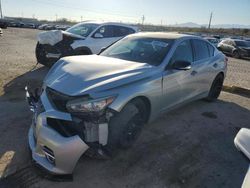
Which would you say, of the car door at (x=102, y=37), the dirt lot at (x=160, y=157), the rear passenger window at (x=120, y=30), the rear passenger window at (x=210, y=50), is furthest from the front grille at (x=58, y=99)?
the rear passenger window at (x=120, y=30)

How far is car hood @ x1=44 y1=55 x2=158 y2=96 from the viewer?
317cm

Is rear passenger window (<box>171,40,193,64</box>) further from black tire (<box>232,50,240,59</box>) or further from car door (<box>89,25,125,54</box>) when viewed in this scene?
black tire (<box>232,50,240,59</box>)

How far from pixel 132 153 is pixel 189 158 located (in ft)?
2.81

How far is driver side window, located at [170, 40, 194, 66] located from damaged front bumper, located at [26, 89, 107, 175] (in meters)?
2.08

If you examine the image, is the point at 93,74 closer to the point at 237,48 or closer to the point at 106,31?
the point at 106,31

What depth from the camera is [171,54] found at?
437 centimetres

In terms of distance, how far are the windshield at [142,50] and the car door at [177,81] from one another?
21 cm

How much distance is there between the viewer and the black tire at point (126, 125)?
3.21 m

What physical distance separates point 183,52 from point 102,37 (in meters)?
4.97

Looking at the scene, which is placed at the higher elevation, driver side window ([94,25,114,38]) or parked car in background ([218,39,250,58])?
driver side window ([94,25,114,38])

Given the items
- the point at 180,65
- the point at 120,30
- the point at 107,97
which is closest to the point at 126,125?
the point at 107,97

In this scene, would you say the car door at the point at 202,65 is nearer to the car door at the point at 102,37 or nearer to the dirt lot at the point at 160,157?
the dirt lot at the point at 160,157

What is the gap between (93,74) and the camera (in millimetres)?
3438

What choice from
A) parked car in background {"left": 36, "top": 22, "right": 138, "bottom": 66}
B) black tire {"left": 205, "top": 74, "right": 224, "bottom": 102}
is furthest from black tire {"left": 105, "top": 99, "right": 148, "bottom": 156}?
parked car in background {"left": 36, "top": 22, "right": 138, "bottom": 66}
